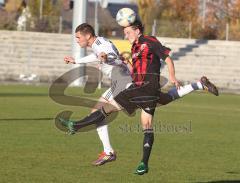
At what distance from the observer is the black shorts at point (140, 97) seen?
12453 millimetres

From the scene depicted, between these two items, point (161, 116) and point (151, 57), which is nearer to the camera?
point (151, 57)

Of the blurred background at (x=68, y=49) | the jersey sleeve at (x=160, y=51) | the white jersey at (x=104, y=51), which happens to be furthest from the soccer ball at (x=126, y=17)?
the blurred background at (x=68, y=49)

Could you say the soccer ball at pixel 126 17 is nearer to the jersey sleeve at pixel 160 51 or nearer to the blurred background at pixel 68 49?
the jersey sleeve at pixel 160 51

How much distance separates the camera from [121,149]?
55.6 ft

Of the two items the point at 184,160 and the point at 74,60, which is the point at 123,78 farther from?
the point at 184,160

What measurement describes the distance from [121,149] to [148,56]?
495 cm

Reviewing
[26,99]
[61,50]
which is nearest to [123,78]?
[26,99]

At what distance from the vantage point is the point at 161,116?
26750 millimetres

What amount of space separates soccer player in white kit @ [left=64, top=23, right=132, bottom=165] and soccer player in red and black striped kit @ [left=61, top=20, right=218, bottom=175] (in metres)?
0.32

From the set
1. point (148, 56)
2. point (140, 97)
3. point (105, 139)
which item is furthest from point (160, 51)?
point (105, 139)

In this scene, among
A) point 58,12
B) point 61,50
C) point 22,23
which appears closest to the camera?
point 61,50

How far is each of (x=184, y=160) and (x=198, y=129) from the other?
7.42 m

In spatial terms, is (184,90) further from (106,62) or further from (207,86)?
(106,62)

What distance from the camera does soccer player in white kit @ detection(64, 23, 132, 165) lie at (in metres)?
12.9
